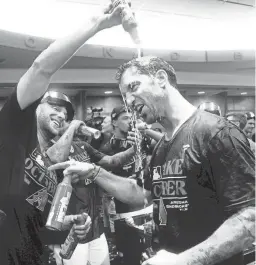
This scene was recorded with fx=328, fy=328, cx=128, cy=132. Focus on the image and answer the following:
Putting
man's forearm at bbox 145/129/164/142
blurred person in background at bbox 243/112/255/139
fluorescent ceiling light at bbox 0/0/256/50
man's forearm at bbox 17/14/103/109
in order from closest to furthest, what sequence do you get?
man's forearm at bbox 17/14/103/109
fluorescent ceiling light at bbox 0/0/256/50
man's forearm at bbox 145/129/164/142
blurred person in background at bbox 243/112/255/139

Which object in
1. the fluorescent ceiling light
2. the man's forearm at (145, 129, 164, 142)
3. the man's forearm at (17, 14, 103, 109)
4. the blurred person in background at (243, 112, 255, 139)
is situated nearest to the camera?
the man's forearm at (17, 14, 103, 109)

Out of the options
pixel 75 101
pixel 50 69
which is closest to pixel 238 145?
pixel 75 101

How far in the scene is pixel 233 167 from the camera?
1.38m

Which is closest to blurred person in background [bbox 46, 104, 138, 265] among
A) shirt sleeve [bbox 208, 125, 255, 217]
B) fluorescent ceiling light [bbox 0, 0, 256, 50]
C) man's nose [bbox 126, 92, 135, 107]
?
man's nose [bbox 126, 92, 135, 107]

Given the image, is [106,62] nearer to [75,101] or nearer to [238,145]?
[75,101]

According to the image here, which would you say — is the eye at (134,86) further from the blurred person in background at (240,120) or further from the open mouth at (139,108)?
the blurred person in background at (240,120)

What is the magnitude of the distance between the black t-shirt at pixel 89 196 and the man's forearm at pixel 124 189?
0.16 feet

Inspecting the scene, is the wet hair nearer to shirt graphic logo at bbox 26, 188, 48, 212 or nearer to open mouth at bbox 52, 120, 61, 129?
open mouth at bbox 52, 120, 61, 129

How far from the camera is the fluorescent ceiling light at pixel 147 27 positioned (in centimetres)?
144

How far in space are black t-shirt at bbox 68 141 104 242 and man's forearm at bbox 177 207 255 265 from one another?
1.45ft

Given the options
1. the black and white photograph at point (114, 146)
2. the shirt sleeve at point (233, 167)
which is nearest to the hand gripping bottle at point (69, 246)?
the black and white photograph at point (114, 146)

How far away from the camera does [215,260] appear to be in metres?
1.40

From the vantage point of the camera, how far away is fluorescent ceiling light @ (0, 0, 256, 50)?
1.44m

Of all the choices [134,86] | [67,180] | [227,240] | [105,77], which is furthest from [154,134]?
[227,240]
